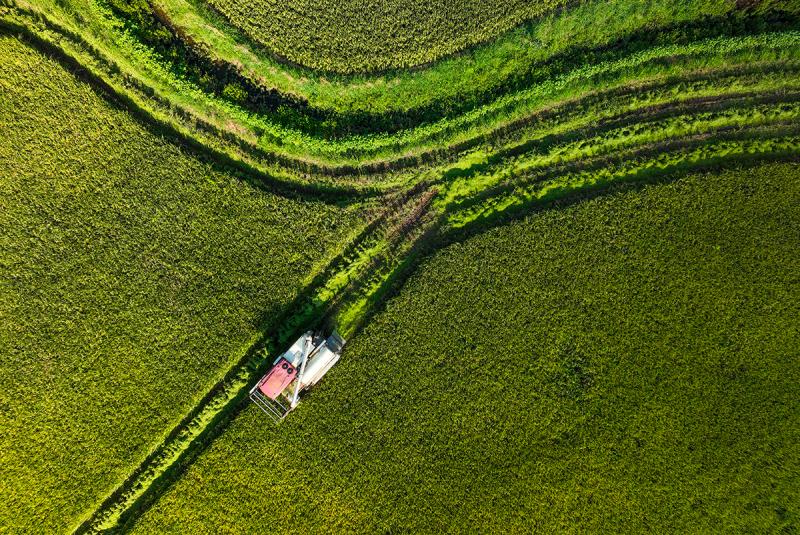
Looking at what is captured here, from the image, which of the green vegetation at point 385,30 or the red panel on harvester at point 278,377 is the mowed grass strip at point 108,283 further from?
the green vegetation at point 385,30

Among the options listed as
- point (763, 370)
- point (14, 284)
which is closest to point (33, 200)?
point (14, 284)

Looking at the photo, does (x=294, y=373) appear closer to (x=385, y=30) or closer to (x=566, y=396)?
(x=566, y=396)

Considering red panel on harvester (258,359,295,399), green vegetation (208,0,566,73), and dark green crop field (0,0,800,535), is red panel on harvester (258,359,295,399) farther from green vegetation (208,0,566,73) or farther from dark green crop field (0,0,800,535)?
green vegetation (208,0,566,73)

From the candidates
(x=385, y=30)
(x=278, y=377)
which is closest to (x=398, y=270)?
(x=278, y=377)

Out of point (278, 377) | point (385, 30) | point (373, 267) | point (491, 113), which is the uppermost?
point (491, 113)

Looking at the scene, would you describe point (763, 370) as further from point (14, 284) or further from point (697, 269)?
point (14, 284)
